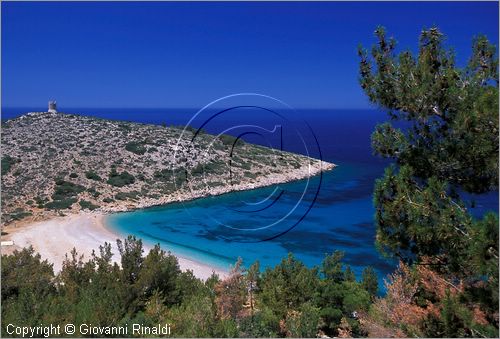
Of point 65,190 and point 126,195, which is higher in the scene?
point 65,190

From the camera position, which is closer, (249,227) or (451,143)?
(451,143)

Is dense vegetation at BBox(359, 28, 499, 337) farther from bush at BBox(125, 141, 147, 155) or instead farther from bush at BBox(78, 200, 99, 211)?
bush at BBox(125, 141, 147, 155)

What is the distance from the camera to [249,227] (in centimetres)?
2667

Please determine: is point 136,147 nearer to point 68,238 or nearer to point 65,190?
point 65,190

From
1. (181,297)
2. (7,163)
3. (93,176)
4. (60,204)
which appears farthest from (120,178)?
(181,297)

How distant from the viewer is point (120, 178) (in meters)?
35.2

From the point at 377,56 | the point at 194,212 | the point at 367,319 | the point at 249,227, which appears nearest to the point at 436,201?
the point at 377,56

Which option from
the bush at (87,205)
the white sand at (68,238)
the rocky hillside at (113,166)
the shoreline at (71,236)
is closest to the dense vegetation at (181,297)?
the shoreline at (71,236)

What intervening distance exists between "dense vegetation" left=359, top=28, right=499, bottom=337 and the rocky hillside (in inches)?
998

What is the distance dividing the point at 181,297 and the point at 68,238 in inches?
528

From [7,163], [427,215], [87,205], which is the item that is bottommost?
[87,205]

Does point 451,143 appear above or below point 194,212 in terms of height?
above

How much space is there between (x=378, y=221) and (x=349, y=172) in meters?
44.1

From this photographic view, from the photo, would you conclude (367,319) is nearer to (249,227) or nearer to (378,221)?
(378,221)
